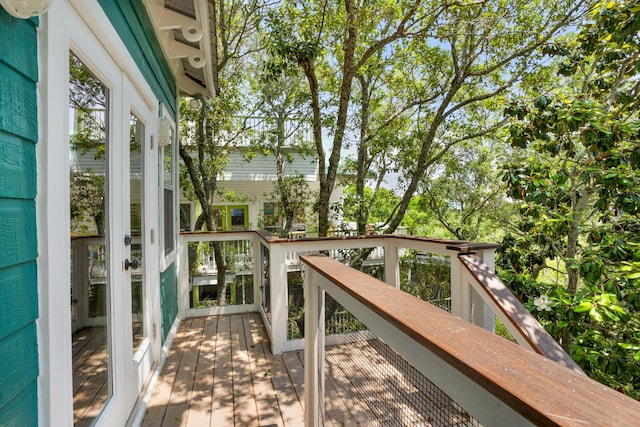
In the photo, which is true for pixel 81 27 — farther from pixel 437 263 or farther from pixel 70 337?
pixel 437 263

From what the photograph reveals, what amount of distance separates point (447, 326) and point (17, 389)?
3.94ft

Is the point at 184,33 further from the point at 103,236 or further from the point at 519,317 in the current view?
the point at 519,317

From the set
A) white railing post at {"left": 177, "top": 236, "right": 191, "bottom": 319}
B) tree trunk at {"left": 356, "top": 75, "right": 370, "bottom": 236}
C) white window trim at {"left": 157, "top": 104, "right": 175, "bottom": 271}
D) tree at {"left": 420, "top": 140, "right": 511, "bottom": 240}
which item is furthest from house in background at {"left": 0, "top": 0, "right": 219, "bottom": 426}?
tree at {"left": 420, "top": 140, "right": 511, "bottom": 240}

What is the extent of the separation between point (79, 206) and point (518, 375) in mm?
1659

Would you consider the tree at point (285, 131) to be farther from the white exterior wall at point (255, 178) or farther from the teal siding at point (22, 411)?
the teal siding at point (22, 411)

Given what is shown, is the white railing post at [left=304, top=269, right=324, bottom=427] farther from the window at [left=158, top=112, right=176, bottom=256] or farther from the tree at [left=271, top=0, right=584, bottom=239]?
the tree at [left=271, top=0, right=584, bottom=239]

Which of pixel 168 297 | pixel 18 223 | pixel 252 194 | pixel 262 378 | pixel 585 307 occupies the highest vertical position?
pixel 252 194

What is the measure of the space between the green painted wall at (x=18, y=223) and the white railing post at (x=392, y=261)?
2.85 metres

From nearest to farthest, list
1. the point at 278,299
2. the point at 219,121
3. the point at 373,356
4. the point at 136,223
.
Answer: the point at 373,356
the point at 136,223
the point at 278,299
the point at 219,121

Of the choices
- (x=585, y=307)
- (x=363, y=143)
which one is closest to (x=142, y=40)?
(x=585, y=307)

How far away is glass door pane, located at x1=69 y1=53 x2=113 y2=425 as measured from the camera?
53.6 inches

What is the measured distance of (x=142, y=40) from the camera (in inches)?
91.2

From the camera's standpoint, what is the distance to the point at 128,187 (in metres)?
2.03

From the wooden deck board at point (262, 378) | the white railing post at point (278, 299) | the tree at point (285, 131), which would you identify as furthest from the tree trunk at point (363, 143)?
the white railing post at point (278, 299)
